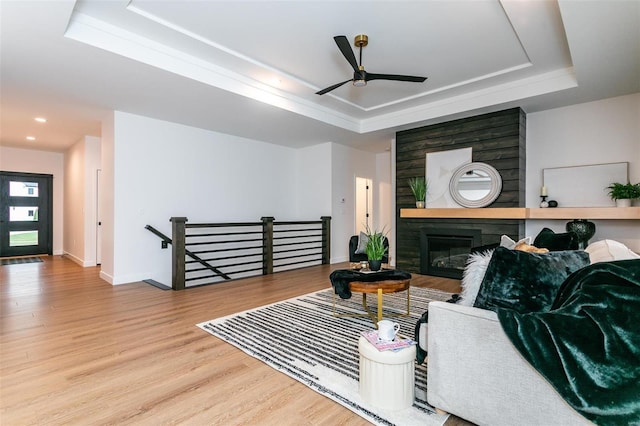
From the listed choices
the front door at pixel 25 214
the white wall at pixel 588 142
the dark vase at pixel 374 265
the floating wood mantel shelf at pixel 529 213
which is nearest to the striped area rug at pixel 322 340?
the dark vase at pixel 374 265

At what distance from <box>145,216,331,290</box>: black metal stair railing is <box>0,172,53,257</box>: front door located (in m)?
5.28

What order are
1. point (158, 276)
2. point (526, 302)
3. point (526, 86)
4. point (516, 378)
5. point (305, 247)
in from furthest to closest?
1. point (305, 247)
2. point (158, 276)
3. point (526, 86)
4. point (526, 302)
5. point (516, 378)

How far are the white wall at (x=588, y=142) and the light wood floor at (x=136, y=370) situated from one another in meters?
4.14

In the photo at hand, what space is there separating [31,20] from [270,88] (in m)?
2.51

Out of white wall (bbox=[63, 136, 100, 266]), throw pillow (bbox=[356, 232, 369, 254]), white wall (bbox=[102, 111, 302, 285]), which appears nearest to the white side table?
throw pillow (bbox=[356, 232, 369, 254])

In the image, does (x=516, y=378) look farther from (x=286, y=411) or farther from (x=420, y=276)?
(x=420, y=276)

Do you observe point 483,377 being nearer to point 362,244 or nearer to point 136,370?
point 136,370

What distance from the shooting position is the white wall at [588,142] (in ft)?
13.5

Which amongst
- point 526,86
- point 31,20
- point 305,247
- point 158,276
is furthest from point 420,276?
point 31,20

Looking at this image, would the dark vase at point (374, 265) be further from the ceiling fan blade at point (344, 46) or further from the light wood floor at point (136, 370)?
the ceiling fan blade at point (344, 46)

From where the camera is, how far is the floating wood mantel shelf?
3.92m

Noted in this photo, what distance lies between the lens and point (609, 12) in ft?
7.99

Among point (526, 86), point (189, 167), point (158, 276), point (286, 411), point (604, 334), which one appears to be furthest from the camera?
point (189, 167)

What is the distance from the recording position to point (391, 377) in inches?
68.2
